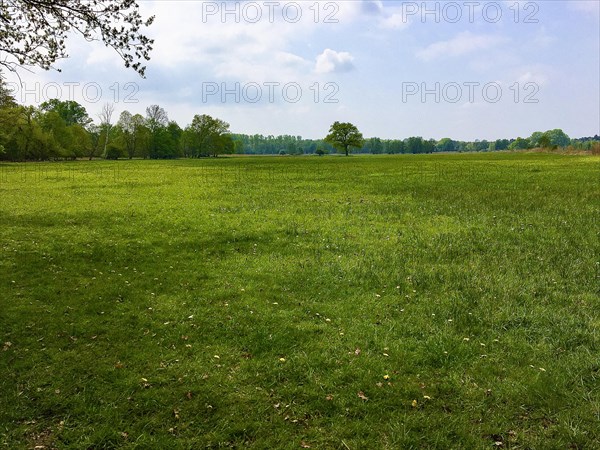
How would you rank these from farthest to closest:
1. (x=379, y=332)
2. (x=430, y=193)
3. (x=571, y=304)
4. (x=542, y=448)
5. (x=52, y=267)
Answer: (x=430, y=193) → (x=52, y=267) → (x=571, y=304) → (x=379, y=332) → (x=542, y=448)

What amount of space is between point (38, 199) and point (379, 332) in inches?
1044

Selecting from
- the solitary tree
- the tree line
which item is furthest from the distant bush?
the solitary tree

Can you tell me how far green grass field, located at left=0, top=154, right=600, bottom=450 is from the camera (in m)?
5.46

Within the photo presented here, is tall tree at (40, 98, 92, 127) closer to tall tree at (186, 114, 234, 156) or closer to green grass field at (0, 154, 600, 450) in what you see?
tall tree at (186, 114, 234, 156)

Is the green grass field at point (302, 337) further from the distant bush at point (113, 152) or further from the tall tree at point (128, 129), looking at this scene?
the tall tree at point (128, 129)

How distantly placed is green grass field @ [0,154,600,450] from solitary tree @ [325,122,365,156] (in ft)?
450

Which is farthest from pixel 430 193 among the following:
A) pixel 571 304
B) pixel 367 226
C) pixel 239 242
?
pixel 571 304

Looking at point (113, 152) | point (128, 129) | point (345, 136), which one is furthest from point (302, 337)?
point (345, 136)

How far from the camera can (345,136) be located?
15100cm

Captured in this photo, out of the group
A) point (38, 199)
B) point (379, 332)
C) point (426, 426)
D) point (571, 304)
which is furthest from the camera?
point (38, 199)

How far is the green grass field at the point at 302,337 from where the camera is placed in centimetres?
546

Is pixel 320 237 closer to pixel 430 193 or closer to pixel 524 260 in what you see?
pixel 524 260

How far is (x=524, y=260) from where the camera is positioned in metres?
12.5

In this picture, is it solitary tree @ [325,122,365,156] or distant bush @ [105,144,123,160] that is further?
solitary tree @ [325,122,365,156]
